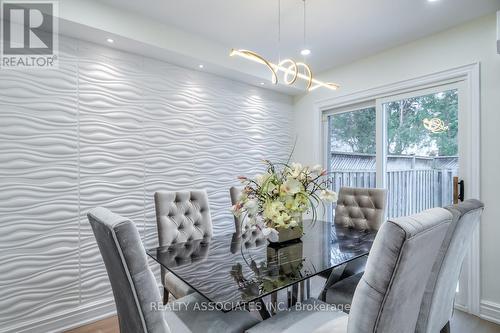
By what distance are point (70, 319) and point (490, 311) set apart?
3.54 meters

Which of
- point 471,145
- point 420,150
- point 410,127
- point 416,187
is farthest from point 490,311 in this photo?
point 410,127

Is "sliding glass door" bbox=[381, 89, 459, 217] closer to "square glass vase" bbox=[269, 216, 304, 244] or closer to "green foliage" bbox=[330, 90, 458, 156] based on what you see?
"green foliage" bbox=[330, 90, 458, 156]

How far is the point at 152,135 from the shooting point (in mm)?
2746

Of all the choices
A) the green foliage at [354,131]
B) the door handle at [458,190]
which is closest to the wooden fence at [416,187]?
the door handle at [458,190]

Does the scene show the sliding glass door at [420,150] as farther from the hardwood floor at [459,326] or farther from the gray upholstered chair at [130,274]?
the gray upholstered chair at [130,274]

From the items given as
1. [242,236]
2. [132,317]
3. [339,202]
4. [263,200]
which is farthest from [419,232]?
[339,202]

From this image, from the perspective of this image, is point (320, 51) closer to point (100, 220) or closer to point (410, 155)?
point (410, 155)

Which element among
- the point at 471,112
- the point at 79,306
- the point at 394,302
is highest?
the point at 471,112

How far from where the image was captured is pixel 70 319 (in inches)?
87.4

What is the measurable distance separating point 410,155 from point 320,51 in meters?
1.55

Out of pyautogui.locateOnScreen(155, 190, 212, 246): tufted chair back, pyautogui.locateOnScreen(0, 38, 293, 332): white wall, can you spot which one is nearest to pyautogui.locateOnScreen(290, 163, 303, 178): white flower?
pyautogui.locateOnScreen(155, 190, 212, 246): tufted chair back

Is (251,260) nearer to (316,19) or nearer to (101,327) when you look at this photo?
(101,327)

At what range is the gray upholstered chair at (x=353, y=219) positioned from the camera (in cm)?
177

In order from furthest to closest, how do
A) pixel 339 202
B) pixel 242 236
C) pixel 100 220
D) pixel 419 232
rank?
pixel 339 202 → pixel 242 236 → pixel 100 220 → pixel 419 232
